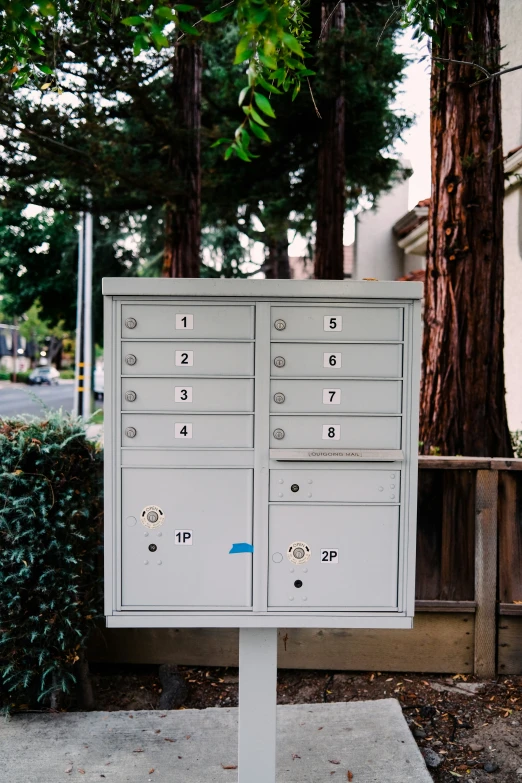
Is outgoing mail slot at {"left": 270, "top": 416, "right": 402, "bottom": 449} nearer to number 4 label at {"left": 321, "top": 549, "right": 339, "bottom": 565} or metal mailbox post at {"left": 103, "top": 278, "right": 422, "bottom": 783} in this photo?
metal mailbox post at {"left": 103, "top": 278, "right": 422, "bottom": 783}

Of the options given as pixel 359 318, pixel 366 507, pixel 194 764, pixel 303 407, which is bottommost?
pixel 194 764

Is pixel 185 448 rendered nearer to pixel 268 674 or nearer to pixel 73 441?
pixel 268 674

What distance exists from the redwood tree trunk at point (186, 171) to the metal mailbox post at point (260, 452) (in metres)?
5.60

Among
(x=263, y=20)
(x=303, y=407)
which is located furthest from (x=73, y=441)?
(x=263, y=20)

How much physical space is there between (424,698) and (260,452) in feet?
6.43

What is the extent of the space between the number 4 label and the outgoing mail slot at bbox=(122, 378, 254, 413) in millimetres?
580

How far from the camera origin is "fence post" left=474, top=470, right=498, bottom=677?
3.62 m

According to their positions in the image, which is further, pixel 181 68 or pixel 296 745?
pixel 181 68

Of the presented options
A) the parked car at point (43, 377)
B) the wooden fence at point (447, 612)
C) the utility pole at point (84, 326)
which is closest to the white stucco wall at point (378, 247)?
the utility pole at point (84, 326)

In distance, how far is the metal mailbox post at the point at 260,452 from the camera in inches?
93.4

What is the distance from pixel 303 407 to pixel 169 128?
19.9ft

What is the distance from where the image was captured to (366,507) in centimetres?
242

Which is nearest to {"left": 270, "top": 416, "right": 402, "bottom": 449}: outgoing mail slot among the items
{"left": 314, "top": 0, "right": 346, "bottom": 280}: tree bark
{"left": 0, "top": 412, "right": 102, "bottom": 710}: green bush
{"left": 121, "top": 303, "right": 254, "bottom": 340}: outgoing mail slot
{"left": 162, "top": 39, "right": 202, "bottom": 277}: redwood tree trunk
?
{"left": 121, "top": 303, "right": 254, "bottom": 340}: outgoing mail slot

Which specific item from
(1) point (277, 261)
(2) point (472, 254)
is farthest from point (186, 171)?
(1) point (277, 261)
